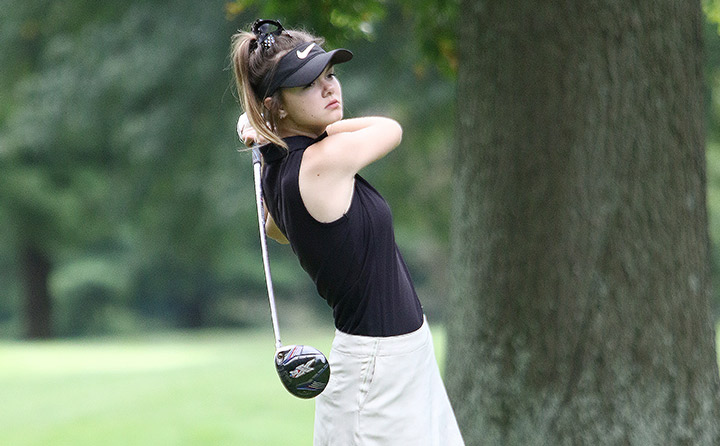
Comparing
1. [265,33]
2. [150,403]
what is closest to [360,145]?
[265,33]

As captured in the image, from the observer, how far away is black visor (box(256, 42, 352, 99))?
2820 mm

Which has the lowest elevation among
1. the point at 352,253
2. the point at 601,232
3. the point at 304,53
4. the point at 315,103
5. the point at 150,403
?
the point at 150,403

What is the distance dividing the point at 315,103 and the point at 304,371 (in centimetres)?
74

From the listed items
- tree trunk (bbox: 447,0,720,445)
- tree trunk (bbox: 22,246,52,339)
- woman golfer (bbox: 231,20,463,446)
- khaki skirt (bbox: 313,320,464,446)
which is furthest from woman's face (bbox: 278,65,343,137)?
tree trunk (bbox: 22,246,52,339)

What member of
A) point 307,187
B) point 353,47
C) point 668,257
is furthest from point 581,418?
point 353,47

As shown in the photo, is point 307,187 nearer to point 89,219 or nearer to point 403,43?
point 403,43

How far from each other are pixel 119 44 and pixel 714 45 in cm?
682

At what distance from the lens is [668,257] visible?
4.19 m

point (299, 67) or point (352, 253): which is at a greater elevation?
point (299, 67)

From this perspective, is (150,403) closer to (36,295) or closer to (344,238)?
(344,238)

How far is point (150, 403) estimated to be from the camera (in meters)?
9.58

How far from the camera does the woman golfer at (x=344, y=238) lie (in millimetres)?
2801

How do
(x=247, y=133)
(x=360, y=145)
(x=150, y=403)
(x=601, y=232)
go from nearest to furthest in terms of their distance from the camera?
1. (x=360, y=145)
2. (x=247, y=133)
3. (x=601, y=232)
4. (x=150, y=403)

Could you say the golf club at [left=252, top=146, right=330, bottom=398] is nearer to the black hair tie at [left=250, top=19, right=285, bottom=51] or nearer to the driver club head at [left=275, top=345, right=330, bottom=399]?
the driver club head at [left=275, top=345, right=330, bottom=399]
